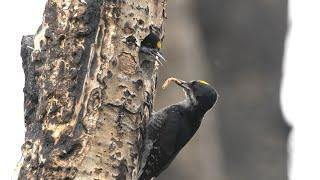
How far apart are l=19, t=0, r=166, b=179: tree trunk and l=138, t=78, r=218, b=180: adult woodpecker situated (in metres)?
0.44

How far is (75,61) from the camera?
14.9ft

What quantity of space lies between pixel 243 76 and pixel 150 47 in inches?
113

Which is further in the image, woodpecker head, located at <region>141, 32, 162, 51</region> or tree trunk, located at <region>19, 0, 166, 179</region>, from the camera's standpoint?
woodpecker head, located at <region>141, 32, 162, 51</region>

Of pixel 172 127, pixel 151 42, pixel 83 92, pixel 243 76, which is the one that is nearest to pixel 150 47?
pixel 151 42

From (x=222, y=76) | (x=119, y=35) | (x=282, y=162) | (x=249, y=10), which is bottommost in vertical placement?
(x=282, y=162)

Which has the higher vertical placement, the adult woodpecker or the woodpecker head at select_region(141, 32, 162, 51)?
the woodpecker head at select_region(141, 32, 162, 51)

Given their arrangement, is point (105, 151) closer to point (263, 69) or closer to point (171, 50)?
point (171, 50)

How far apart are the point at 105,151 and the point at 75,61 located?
491 mm

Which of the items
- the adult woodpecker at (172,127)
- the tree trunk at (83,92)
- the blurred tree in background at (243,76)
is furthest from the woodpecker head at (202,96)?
the blurred tree in background at (243,76)

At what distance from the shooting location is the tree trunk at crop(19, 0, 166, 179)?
4469 mm

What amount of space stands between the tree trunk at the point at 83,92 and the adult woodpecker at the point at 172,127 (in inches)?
17.4

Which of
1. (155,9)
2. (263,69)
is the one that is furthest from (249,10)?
(155,9)

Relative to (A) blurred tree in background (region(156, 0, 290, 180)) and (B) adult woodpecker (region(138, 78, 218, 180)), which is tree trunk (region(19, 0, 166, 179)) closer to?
(B) adult woodpecker (region(138, 78, 218, 180))

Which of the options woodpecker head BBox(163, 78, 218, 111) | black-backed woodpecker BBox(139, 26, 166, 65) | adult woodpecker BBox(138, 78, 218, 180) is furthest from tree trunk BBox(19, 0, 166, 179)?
woodpecker head BBox(163, 78, 218, 111)
